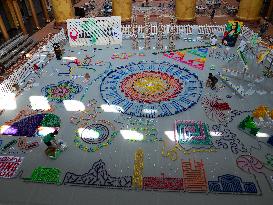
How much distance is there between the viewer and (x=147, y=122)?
38.4 feet

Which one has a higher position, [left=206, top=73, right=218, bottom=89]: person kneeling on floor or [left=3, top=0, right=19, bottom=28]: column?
[left=3, top=0, right=19, bottom=28]: column

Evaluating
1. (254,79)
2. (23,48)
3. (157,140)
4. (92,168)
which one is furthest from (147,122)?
(23,48)

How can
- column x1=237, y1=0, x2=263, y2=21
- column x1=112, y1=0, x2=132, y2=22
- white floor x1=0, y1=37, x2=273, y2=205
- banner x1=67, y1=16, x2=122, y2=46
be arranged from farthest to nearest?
1. column x1=112, y1=0, x2=132, y2=22
2. column x1=237, y1=0, x2=263, y2=21
3. banner x1=67, y1=16, x2=122, y2=46
4. white floor x1=0, y1=37, x2=273, y2=205

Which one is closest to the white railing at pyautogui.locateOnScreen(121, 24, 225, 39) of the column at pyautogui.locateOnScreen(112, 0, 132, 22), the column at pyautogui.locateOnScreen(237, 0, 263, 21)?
the column at pyautogui.locateOnScreen(112, 0, 132, 22)

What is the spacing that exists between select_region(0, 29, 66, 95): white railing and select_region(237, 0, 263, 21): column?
13.6m

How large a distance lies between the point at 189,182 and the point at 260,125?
4.53 meters

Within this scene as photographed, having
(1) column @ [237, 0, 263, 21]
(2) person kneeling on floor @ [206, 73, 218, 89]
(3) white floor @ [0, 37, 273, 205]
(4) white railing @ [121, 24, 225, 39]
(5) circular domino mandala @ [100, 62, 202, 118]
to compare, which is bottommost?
(3) white floor @ [0, 37, 273, 205]

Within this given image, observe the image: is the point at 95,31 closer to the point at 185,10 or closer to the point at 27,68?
the point at 27,68

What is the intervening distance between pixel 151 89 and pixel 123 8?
9542mm

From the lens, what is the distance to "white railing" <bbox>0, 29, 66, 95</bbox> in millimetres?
13461

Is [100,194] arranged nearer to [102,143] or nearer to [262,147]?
[102,143]

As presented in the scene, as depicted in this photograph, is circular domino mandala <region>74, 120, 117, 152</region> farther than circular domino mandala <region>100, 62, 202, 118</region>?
No

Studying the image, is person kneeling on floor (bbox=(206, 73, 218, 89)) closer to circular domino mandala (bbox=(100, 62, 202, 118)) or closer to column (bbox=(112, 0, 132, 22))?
circular domino mandala (bbox=(100, 62, 202, 118))

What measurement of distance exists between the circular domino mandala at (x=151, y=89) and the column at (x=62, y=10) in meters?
8.54
